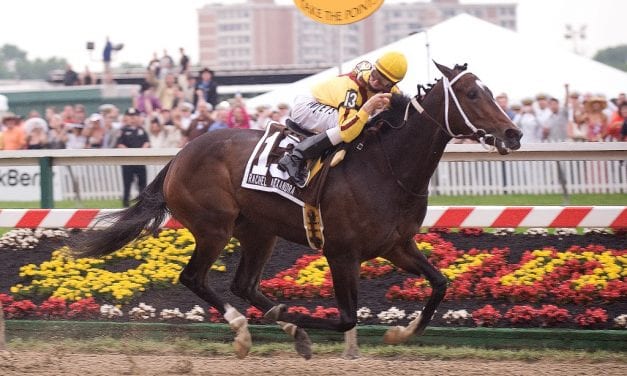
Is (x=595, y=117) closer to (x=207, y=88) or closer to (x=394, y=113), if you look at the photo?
(x=207, y=88)

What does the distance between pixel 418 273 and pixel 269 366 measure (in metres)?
1.15

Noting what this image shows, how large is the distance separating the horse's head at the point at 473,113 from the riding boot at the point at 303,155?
806mm

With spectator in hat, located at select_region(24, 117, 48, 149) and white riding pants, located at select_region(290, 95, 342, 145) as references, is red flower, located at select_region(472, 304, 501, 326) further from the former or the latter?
spectator in hat, located at select_region(24, 117, 48, 149)

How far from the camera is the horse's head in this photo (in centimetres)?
675

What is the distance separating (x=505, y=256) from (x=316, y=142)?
233 cm

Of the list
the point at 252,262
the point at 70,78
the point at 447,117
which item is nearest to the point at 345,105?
the point at 447,117

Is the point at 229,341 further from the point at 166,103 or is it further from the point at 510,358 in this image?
the point at 166,103

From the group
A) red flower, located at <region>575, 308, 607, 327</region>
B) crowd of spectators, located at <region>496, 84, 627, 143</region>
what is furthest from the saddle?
crowd of spectators, located at <region>496, 84, 627, 143</region>

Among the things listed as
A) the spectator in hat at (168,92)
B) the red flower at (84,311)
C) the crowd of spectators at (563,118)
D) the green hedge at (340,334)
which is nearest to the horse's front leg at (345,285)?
the green hedge at (340,334)

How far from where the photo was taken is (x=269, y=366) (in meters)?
7.54

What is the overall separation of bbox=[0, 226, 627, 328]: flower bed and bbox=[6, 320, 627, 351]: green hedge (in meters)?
0.09

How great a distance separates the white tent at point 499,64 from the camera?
18.2m

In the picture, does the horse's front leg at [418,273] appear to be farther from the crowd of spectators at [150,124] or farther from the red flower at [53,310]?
the crowd of spectators at [150,124]

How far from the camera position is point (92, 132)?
51.3 ft
